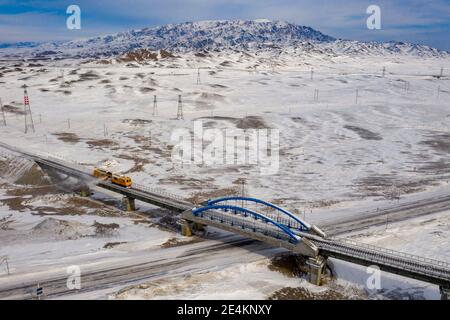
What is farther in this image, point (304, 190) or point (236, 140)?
point (236, 140)

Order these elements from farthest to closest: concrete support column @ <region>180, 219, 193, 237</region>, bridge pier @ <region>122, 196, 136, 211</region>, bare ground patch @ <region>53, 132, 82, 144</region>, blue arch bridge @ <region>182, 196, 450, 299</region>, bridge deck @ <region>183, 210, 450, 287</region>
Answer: bare ground patch @ <region>53, 132, 82, 144</region> → bridge pier @ <region>122, 196, 136, 211</region> → concrete support column @ <region>180, 219, 193, 237</region> → blue arch bridge @ <region>182, 196, 450, 299</region> → bridge deck @ <region>183, 210, 450, 287</region>

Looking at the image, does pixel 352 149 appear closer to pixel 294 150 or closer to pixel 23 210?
pixel 294 150

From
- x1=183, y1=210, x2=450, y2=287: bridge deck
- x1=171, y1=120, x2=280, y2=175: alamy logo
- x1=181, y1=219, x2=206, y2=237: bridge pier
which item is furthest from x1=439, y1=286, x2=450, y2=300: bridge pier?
x1=171, y1=120, x2=280, y2=175: alamy logo

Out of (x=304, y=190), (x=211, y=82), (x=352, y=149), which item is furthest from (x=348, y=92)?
(x=304, y=190)

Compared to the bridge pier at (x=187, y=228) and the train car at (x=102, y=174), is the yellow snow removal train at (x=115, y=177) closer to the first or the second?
the train car at (x=102, y=174)

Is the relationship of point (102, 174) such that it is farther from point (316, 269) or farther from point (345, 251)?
point (345, 251)
